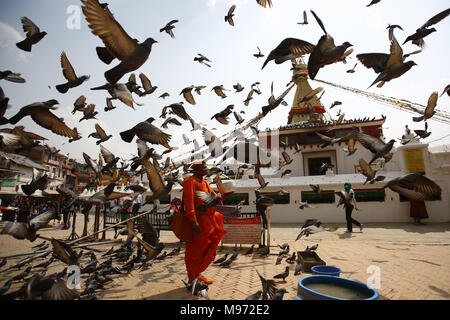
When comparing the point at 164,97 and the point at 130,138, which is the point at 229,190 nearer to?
the point at 130,138

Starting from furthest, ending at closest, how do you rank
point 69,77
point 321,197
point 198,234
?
1. point 321,197
2. point 69,77
3. point 198,234

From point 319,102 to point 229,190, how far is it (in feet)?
88.7

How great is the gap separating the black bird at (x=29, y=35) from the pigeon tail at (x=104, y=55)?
1731mm

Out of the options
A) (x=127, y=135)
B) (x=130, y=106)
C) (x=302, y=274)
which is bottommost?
(x=302, y=274)

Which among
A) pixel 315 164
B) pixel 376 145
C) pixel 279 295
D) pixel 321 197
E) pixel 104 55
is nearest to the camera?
pixel 279 295

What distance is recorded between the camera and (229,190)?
488 centimetres

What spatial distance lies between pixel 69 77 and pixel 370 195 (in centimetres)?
1679

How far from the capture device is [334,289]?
263 cm

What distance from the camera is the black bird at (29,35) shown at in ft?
11.9

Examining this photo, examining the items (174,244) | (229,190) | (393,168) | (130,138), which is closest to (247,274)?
(229,190)

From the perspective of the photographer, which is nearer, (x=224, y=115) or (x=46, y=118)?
(x=46, y=118)

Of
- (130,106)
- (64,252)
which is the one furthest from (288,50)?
(64,252)

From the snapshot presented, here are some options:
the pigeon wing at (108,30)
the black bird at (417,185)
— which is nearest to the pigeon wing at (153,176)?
the pigeon wing at (108,30)

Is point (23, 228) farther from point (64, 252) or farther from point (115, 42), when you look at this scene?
point (115, 42)
